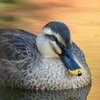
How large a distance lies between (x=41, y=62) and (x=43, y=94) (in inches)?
30.4

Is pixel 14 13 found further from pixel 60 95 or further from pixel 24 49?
pixel 60 95

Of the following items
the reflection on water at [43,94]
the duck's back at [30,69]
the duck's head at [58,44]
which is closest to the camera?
the duck's head at [58,44]

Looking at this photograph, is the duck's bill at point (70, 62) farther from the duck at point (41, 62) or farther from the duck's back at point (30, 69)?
the duck's back at point (30, 69)

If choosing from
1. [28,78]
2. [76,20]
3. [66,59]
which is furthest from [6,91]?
[76,20]

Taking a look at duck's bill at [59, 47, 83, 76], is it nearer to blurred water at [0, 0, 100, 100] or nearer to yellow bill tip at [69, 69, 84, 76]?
yellow bill tip at [69, 69, 84, 76]

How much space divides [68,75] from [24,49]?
1238 mm

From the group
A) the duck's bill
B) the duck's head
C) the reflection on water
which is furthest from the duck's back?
the duck's bill

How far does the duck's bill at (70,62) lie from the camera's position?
6.82 m

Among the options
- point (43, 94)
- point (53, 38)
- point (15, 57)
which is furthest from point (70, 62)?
point (15, 57)

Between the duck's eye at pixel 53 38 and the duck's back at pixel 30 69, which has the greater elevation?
the duck's eye at pixel 53 38

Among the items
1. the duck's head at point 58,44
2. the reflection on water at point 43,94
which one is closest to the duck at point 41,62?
the duck's head at point 58,44

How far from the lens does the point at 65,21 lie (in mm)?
13125

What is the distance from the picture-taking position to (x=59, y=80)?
7324 millimetres

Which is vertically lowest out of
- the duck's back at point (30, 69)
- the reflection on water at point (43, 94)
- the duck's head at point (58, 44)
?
the reflection on water at point (43, 94)
